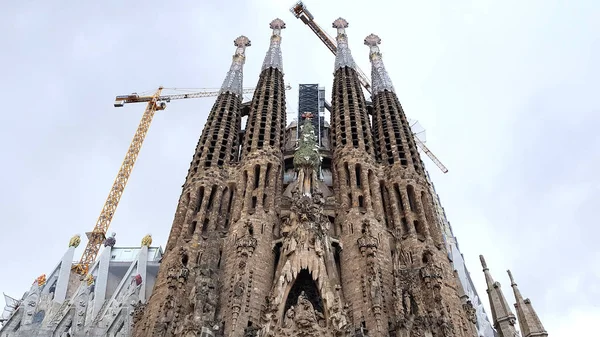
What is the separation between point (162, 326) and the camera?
19.2 metres

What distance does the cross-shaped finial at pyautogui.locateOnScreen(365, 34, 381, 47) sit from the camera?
4097cm

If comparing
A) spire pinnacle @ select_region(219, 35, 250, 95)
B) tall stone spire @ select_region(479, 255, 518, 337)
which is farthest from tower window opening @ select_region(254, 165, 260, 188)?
tall stone spire @ select_region(479, 255, 518, 337)

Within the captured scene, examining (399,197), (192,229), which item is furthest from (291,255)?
(399,197)

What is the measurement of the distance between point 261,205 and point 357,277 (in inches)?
251

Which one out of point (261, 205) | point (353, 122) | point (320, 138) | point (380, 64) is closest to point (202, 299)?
point (261, 205)

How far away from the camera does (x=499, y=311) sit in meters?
23.2

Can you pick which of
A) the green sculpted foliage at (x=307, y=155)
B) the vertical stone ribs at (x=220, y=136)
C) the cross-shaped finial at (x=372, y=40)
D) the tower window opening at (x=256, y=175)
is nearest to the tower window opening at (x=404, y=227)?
the green sculpted foliage at (x=307, y=155)

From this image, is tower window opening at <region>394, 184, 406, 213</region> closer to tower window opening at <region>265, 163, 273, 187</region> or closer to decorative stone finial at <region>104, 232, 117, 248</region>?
tower window opening at <region>265, 163, 273, 187</region>

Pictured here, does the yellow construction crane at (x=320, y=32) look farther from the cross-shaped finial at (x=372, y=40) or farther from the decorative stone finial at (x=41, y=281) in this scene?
the decorative stone finial at (x=41, y=281)

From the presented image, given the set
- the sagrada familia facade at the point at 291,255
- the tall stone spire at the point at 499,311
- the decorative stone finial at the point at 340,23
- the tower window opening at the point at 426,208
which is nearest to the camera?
the sagrada familia facade at the point at 291,255

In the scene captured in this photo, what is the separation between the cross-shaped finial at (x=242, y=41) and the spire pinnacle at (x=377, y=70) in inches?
399

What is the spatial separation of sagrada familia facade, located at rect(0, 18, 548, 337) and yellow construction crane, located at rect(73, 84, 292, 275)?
26.1ft

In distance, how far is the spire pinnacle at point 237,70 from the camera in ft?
115

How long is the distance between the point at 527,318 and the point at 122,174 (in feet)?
129
